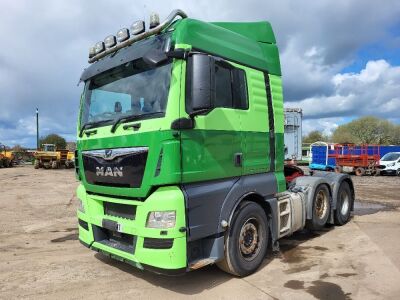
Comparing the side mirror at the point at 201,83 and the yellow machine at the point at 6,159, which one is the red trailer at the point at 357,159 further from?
the yellow machine at the point at 6,159

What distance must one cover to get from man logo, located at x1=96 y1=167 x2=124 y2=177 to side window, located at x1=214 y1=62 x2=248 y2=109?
1.41 metres

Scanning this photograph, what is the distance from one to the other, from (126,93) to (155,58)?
27.2 inches

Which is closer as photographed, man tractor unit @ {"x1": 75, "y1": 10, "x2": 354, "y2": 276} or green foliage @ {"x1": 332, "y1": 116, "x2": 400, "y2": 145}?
man tractor unit @ {"x1": 75, "y1": 10, "x2": 354, "y2": 276}

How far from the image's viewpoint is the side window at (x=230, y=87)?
498cm

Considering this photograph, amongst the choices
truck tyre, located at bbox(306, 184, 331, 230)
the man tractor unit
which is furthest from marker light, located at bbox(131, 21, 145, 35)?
truck tyre, located at bbox(306, 184, 331, 230)

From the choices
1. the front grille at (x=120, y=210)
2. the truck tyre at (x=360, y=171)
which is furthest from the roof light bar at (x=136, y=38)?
the truck tyre at (x=360, y=171)

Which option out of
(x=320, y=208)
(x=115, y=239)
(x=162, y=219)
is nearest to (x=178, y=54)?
(x=162, y=219)

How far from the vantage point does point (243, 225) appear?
5.32 m

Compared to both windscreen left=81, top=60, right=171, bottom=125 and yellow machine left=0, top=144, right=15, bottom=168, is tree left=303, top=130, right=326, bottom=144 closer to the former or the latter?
yellow machine left=0, top=144, right=15, bottom=168

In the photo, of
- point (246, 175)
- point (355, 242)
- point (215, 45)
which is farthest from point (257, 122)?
point (355, 242)

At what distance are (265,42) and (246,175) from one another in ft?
7.18

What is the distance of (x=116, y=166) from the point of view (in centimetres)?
485

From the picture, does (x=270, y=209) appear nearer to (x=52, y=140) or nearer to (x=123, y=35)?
(x=123, y=35)

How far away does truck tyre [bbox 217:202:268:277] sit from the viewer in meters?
5.07
